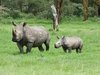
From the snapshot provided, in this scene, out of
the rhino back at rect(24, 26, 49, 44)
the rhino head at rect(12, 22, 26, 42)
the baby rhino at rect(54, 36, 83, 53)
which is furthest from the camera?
the baby rhino at rect(54, 36, 83, 53)

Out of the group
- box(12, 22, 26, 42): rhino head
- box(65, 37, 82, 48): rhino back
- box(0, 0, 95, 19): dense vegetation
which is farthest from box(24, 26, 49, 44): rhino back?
box(0, 0, 95, 19): dense vegetation

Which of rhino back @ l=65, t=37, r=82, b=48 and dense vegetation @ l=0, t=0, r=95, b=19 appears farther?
dense vegetation @ l=0, t=0, r=95, b=19

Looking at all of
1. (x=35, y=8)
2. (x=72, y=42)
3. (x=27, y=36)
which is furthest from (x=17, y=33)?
(x=35, y=8)

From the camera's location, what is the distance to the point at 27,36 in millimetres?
17125

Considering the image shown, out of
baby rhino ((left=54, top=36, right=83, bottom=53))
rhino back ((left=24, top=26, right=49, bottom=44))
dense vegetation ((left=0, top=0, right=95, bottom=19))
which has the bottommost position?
dense vegetation ((left=0, top=0, right=95, bottom=19))

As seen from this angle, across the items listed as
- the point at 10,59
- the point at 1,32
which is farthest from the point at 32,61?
the point at 1,32

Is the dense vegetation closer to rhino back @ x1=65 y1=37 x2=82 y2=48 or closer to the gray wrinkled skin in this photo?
rhino back @ x1=65 y1=37 x2=82 y2=48

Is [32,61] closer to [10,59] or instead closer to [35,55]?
[10,59]

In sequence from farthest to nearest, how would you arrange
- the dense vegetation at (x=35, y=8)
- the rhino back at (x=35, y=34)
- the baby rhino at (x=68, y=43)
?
the dense vegetation at (x=35, y=8), the baby rhino at (x=68, y=43), the rhino back at (x=35, y=34)

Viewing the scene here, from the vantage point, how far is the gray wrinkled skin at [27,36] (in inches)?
658

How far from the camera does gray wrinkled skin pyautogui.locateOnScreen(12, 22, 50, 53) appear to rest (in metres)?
16.7

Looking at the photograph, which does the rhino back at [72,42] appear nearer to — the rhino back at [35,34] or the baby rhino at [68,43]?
the baby rhino at [68,43]

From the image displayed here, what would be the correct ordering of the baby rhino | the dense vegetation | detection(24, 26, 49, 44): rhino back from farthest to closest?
the dense vegetation, the baby rhino, detection(24, 26, 49, 44): rhino back

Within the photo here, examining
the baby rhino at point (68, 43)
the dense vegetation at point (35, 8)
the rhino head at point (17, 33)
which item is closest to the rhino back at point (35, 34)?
the rhino head at point (17, 33)
